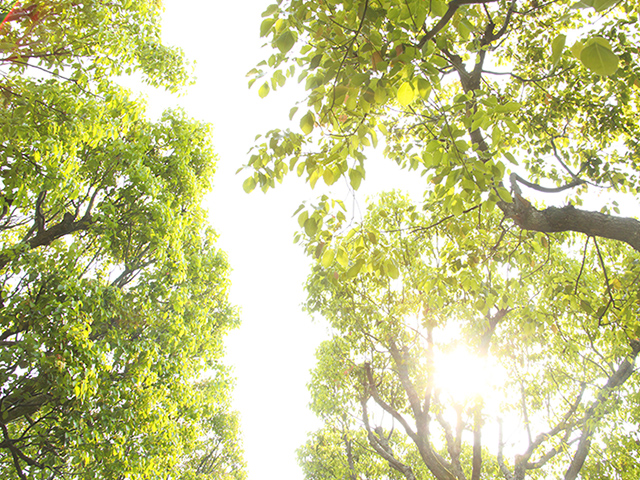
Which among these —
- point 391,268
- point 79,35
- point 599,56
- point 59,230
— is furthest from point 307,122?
point 59,230

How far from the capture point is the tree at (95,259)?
A: 4.11 metres

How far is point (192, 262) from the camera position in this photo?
694 centimetres

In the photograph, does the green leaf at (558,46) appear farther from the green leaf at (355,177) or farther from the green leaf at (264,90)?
the green leaf at (264,90)

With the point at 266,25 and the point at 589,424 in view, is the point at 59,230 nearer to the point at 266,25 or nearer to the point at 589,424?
the point at 266,25

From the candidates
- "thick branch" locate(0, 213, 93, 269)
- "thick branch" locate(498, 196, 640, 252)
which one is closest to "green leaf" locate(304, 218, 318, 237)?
"thick branch" locate(498, 196, 640, 252)

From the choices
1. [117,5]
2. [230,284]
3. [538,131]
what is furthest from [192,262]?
[538,131]

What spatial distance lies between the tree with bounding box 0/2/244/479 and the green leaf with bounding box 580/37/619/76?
17.0 ft

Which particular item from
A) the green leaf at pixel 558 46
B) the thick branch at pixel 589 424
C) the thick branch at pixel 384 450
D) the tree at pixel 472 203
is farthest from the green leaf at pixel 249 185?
the thick branch at pixel 589 424

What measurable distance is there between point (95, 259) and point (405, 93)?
7.32 m

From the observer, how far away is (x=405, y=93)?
A: 1.39 metres

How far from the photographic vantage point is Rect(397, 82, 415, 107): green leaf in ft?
4.50

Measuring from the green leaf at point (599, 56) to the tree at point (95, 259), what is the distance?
518 cm

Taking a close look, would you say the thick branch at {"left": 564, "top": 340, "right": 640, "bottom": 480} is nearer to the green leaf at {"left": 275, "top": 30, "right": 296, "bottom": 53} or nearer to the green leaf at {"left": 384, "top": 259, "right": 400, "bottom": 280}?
the green leaf at {"left": 384, "top": 259, "right": 400, "bottom": 280}

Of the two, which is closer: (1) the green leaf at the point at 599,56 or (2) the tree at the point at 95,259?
(1) the green leaf at the point at 599,56
